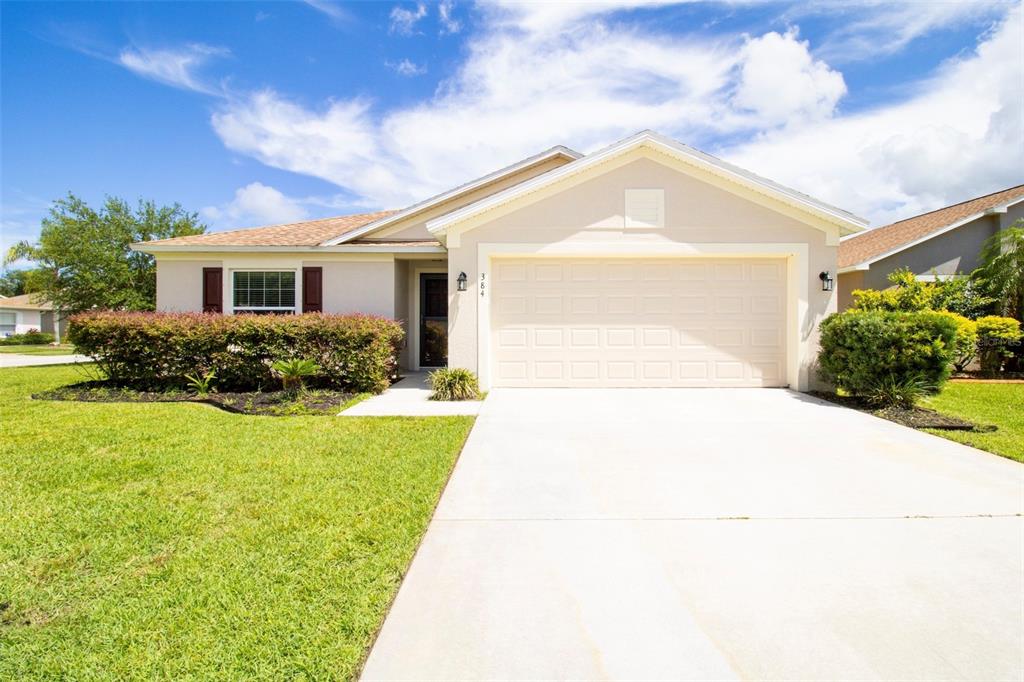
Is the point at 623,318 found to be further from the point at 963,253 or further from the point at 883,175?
the point at 883,175

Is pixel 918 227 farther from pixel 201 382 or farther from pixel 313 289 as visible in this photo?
pixel 201 382

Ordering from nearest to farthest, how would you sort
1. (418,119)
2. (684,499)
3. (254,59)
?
(684,499), (254,59), (418,119)

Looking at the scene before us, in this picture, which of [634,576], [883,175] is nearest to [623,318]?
[634,576]

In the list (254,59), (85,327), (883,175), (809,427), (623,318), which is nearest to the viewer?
(809,427)

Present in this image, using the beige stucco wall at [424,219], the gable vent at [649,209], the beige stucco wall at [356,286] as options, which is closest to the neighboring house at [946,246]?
the gable vent at [649,209]

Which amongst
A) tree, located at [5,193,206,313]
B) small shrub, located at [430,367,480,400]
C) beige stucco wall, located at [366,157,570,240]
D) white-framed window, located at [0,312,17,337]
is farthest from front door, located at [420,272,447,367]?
white-framed window, located at [0,312,17,337]

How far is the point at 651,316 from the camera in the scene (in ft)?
32.4

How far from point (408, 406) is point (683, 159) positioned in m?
6.86

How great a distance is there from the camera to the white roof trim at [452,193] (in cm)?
1176

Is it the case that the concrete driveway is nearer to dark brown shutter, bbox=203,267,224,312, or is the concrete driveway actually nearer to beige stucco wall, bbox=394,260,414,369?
beige stucco wall, bbox=394,260,414,369

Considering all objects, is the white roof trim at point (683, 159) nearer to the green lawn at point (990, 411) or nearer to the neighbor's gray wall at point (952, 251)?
the green lawn at point (990, 411)

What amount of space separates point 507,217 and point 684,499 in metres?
6.84

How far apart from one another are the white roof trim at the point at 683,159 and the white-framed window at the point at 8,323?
171 ft

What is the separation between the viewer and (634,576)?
2.90 metres
